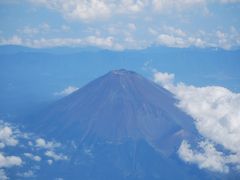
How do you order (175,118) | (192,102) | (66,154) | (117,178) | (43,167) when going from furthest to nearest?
1. (192,102)
2. (175,118)
3. (66,154)
4. (43,167)
5. (117,178)

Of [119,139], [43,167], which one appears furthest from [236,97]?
[43,167]

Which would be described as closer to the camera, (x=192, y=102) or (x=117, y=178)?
(x=117, y=178)

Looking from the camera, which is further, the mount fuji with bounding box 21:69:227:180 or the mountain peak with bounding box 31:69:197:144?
the mountain peak with bounding box 31:69:197:144

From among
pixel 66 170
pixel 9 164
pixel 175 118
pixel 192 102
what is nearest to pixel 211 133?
pixel 175 118

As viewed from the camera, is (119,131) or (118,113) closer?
(119,131)

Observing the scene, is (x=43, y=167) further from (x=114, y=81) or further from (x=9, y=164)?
(x=114, y=81)

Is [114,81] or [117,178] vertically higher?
[114,81]

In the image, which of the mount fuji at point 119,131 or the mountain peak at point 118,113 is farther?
the mountain peak at point 118,113

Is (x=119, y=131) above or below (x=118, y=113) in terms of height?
below

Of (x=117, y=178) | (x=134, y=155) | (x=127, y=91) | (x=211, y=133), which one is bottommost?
(x=117, y=178)

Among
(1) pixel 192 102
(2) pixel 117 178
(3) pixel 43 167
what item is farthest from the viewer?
(1) pixel 192 102
